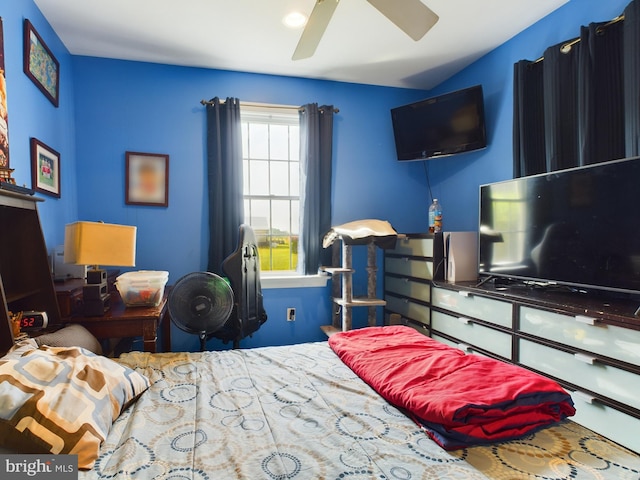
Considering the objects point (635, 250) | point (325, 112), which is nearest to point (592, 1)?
point (635, 250)

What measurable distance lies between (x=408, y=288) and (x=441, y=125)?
150cm

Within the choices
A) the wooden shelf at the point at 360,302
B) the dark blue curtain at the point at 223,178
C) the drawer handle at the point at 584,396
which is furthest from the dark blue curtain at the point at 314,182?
the drawer handle at the point at 584,396

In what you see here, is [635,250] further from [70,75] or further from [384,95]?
[70,75]

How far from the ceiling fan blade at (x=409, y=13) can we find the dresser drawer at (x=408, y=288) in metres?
1.94

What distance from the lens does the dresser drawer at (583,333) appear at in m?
1.61

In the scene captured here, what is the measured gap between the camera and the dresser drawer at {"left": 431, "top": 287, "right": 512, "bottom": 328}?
7.50 ft

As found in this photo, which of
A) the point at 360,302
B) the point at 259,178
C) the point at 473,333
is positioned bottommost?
the point at 473,333

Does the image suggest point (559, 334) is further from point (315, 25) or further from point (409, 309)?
point (315, 25)

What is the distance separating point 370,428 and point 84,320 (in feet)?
5.37

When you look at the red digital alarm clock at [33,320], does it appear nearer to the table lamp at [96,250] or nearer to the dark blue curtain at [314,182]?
the table lamp at [96,250]

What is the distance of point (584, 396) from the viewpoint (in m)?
1.79

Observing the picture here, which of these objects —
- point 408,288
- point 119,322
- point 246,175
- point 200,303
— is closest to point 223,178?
point 246,175

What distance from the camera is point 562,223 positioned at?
2174mm

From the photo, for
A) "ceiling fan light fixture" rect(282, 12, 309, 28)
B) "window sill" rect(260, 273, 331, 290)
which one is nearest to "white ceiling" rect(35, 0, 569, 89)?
"ceiling fan light fixture" rect(282, 12, 309, 28)
